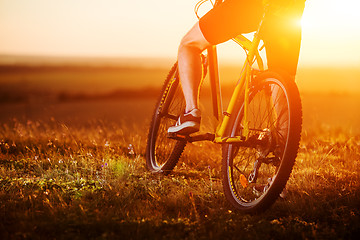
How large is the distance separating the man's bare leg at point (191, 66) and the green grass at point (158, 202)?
822 millimetres

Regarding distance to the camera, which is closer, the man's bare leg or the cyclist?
the cyclist

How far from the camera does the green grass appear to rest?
10.7 ft

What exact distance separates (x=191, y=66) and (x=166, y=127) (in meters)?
1.37

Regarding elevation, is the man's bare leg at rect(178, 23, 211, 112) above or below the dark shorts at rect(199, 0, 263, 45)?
below

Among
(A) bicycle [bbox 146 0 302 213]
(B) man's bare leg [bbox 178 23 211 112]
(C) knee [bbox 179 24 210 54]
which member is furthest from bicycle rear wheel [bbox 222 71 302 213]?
(C) knee [bbox 179 24 210 54]

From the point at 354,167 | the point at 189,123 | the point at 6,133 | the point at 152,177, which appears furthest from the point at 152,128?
the point at 6,133

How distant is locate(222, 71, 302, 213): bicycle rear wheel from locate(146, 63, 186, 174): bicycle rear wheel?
1.04 metres

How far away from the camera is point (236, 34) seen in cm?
400

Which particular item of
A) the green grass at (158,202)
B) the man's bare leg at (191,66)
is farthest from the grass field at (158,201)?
the man's bare leg at (191,66)

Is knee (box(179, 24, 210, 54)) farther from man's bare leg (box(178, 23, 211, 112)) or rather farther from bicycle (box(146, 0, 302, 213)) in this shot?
bicycle (box(146, 0, 302, 213))

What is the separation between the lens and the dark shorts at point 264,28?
3.87 metres

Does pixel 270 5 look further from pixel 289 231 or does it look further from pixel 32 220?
pixel 32 220

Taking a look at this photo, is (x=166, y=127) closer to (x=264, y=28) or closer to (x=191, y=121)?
(x=191, y=121)

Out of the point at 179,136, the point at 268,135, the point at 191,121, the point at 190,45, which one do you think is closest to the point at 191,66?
the point at 190,45
